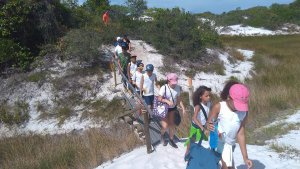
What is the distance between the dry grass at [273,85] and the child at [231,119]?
526 cm

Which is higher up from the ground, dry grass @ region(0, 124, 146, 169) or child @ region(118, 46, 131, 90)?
child @ region(118, 46, 131, 90)

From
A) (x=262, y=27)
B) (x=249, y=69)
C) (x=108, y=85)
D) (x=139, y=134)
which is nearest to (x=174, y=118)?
(x=139, y=134)

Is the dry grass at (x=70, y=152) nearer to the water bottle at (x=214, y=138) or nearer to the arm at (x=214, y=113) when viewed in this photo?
the water bottle at (x=214, y=138)

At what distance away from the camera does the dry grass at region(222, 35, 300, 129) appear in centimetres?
1298

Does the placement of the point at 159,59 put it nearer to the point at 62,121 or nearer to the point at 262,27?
the point at 62,121

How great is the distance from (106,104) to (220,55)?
31.4 ft

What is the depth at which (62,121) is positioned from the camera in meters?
16.5

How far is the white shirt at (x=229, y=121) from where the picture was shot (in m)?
5.81

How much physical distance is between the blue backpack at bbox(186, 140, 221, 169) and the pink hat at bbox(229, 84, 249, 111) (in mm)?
886

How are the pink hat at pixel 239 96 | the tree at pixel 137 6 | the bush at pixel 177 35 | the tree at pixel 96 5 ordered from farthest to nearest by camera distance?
the tree at pixel 137 6, the tree at pixel 96 5, the bush at pixel 177 35, the pink hat at pixel 239 96

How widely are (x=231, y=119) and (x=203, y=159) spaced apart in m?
0.74

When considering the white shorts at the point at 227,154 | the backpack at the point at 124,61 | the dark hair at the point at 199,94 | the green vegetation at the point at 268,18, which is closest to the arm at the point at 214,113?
the white shorts at the point at 227,154

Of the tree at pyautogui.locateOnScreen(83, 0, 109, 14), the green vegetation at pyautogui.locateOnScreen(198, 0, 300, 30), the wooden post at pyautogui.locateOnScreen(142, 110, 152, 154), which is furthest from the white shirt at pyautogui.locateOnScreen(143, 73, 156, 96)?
the green vegetation at pyautogui.locateOnScreen(198, 0, 300, 30)

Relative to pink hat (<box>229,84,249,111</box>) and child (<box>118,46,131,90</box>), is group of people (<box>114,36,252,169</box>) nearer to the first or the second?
pink hat (<box>229,84,249,111</box>)
